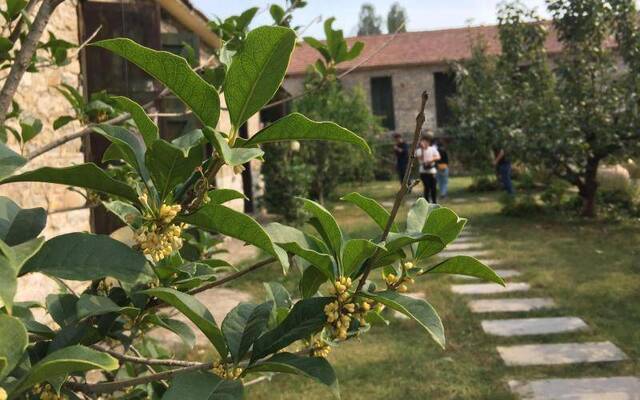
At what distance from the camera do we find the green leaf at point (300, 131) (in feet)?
2.77

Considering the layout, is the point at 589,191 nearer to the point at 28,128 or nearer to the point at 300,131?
the point at 28,128

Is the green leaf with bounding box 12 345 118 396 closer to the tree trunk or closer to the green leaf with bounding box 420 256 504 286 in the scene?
the green leaf with bounding box 420 256 504 286

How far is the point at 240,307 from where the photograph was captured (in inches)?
41.3

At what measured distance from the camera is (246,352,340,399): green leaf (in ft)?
2.93

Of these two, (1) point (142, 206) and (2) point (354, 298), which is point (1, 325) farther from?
(2) point (354, 298)

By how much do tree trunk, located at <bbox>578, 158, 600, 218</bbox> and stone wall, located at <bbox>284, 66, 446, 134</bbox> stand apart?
1246 cm

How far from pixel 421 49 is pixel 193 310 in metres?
22.8

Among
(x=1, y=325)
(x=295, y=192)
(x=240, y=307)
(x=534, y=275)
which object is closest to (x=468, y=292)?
(x=534, y=275)

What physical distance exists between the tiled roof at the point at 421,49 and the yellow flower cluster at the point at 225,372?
65.8 feet

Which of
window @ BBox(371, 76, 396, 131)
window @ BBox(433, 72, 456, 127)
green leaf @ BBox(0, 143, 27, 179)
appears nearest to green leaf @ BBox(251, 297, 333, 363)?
green leaf @ BBox(0, 143, 27, 179)

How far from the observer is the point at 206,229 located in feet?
3.15

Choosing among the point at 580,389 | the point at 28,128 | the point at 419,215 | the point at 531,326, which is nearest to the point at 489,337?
the point at 531,326

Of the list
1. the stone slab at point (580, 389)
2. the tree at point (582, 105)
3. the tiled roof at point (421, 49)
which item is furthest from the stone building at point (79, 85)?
the tiled roof at point (421, 49)

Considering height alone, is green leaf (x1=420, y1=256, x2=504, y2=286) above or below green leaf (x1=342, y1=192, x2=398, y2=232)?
below
